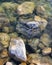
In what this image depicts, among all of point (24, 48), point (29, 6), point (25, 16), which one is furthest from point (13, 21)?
point (24, 48)

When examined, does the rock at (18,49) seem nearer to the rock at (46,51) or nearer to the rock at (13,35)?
the rock at (13,35)

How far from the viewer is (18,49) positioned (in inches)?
210

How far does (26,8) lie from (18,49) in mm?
1818

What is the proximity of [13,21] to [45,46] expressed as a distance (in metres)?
1.38

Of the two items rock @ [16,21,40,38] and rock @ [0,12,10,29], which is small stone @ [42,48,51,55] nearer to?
rock @ [16,21,40,38]

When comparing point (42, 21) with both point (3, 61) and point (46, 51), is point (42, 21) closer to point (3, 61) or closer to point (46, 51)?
point (46, 51)

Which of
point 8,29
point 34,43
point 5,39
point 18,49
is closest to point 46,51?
point 34,43

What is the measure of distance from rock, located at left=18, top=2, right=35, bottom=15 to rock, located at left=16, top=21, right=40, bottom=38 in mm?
656

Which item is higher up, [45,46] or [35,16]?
[35,16]

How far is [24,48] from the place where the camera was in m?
5.41

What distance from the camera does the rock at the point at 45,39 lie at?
19.0 feet

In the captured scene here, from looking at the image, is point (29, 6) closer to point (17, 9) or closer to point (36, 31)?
point (17, 9)

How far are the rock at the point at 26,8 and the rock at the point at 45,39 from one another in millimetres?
1056

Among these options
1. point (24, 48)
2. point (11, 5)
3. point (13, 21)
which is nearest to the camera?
point (24, 48)
